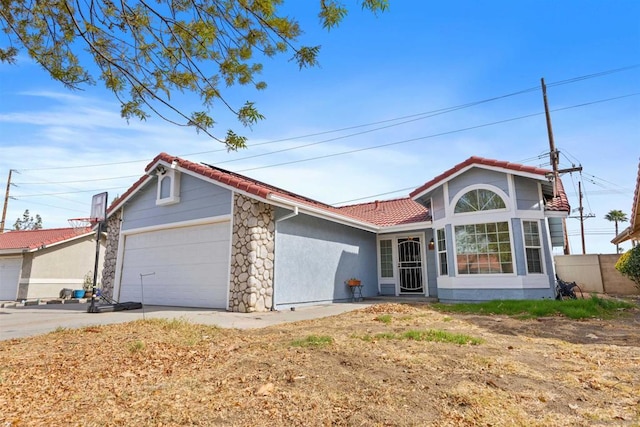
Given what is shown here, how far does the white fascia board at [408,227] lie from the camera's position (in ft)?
38.8

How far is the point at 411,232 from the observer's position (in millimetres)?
12922

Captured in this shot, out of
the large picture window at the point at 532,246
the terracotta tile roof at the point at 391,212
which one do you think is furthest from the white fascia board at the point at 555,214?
the terracotta tile roof at the point at 391,212

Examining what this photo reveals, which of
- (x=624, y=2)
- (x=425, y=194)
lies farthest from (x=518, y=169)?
(x=624, y=2)

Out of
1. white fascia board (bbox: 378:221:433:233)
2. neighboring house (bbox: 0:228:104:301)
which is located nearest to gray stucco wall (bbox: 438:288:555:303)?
white fascia board (bbox: 378:221:433:233)

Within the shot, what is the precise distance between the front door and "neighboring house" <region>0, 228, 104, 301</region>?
1423 centimetres

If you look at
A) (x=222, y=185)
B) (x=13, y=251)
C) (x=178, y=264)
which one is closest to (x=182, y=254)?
(x=178, y=264)

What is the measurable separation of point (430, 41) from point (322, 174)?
454 inches

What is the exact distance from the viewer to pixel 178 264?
10203 millimetres

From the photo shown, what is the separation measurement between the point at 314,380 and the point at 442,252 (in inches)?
348

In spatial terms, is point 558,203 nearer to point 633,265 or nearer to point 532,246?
point 532,246

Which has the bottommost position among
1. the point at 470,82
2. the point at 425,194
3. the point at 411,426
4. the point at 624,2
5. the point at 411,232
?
the point at 411,426

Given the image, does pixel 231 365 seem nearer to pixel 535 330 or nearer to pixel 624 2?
pixel 535 330

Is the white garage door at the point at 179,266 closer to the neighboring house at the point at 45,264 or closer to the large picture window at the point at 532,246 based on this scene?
the neighboring house at the point at 45,264

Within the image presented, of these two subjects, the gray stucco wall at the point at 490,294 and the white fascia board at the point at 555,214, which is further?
the white fascia board at the point at 555,214
